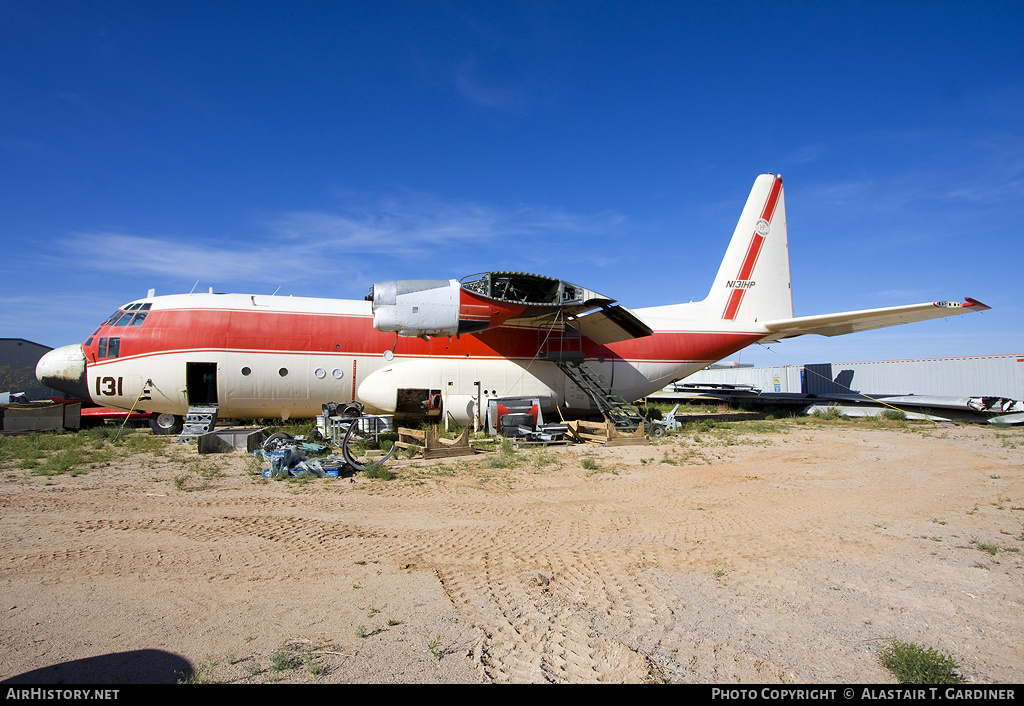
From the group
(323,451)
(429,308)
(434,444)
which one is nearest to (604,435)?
(434,444)

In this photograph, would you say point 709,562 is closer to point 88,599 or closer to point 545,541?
point 545,541

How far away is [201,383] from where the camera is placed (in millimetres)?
15070

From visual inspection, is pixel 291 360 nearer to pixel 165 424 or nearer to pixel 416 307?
pixel 165 424

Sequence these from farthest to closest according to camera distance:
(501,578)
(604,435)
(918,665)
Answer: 1. (604,435)
2. (501,578)
3. (918,665)

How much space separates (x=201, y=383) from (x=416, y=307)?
6.92 metres

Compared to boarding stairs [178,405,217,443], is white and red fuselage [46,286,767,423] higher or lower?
higher

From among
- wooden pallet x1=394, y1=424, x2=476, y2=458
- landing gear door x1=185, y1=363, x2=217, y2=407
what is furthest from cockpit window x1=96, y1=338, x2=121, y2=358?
wooden pallet x1=394, y1=424, x2=476, y2=458

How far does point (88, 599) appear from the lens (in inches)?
158

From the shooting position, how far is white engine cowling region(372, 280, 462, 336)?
1388cm

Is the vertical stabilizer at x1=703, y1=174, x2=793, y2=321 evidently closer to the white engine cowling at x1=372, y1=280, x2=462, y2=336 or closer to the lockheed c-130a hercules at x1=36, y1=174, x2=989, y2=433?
the lockheed c-130a hercules at x1=36, y1=174, x2=989, y2=433

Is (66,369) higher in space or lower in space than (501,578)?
higher

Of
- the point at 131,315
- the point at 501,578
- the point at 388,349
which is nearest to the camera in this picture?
the point at 501,578

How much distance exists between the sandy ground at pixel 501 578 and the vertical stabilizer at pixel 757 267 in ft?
37.4

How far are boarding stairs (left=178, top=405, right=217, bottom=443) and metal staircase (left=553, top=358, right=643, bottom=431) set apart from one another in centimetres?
1055
